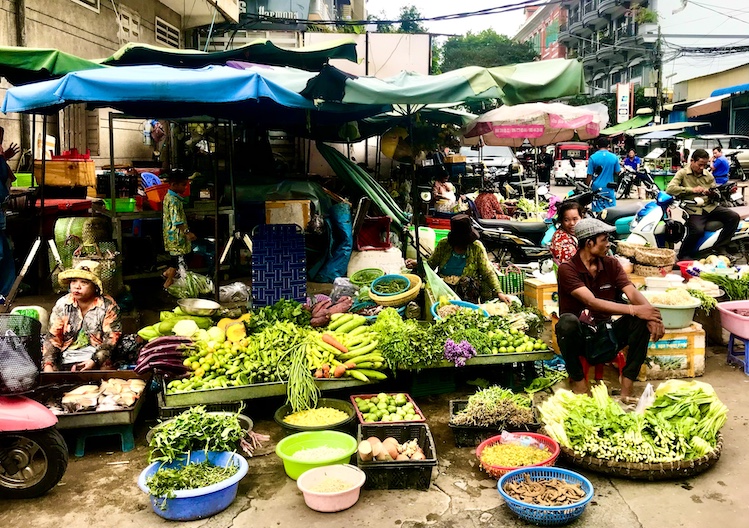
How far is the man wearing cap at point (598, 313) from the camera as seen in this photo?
202 inches

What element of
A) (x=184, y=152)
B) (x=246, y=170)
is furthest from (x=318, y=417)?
(x=184, y=152)

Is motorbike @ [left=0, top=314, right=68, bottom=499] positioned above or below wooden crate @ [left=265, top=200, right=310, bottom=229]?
below

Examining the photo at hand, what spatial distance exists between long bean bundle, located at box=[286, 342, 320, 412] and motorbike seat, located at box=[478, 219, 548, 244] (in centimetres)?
600

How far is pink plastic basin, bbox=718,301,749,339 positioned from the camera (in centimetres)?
602

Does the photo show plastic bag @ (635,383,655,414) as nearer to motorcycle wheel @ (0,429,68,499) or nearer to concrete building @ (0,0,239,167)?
motorcycle wheel @ (0,429,68,499)

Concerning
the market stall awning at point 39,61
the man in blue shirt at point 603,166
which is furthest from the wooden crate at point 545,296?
the market stall awning at point 39,61

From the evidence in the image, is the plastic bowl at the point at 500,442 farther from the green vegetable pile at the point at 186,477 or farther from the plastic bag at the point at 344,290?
the plastic bag at the point at 344,290

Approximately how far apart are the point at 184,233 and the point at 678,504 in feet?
19.3

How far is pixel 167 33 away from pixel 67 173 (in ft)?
26.1

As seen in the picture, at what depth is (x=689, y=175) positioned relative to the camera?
1012 centimetres

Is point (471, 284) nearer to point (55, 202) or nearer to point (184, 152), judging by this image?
point (55, 202)

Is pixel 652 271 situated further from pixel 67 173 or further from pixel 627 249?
pixel 67 173

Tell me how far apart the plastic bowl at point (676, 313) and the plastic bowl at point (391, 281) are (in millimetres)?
2417

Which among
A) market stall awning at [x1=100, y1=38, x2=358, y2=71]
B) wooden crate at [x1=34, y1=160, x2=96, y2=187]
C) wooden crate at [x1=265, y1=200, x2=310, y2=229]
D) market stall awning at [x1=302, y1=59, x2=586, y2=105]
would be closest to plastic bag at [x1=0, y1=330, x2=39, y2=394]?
market stall awning at [x1=302, y1=59, x2=586, y2=105]
